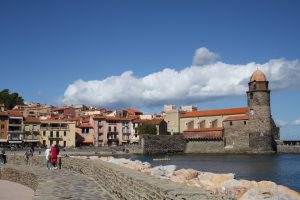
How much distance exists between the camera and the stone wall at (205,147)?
85.7m

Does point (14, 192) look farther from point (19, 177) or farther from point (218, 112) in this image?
point (218, 112)

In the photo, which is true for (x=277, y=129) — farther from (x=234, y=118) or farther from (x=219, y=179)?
(x=219, y=179)

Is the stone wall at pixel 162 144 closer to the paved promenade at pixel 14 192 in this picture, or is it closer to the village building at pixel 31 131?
the village building at pixel 31 131

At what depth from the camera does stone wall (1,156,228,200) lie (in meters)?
6.98

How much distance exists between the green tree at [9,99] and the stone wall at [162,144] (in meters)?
40.2

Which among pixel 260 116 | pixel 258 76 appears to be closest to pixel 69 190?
pixel 260 116

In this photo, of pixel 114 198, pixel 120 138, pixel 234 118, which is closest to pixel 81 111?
pixel 120 138

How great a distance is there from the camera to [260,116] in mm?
79375

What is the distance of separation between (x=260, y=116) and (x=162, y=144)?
2252 cm

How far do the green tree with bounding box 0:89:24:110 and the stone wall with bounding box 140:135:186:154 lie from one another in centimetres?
4022

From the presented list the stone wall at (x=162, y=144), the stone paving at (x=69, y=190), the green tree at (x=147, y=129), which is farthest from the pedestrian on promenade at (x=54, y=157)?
the green tree at (x=147, y=129)

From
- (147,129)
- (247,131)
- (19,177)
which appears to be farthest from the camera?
(147,129)

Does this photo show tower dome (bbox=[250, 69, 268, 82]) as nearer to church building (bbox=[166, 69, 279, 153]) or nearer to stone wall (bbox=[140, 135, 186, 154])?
church building (bbox=[166, 69, 279, 153])

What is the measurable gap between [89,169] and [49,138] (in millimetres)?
68233
